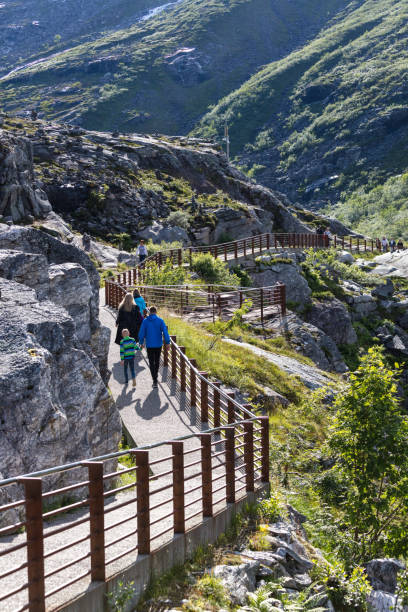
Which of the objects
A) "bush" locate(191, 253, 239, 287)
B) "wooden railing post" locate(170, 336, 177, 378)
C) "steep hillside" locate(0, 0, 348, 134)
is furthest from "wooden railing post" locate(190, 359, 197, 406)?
"steep hillside" locate(0, 0, 348, 134)

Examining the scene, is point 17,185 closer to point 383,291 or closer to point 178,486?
point 383,291

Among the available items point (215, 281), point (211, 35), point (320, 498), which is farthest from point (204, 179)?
point (211, 35)

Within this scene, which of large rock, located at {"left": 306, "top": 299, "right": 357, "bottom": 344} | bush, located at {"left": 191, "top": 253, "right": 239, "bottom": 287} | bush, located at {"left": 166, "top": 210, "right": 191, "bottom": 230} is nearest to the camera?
large rock, located at {"left": 306, "top": 299, "right": 357, "bottom": 344}

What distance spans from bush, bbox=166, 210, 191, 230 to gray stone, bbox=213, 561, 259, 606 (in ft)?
Result: 119

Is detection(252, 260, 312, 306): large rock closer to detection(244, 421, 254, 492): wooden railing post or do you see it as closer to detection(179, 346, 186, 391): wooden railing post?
detection(179, 346, 186, 391): wooden railing post

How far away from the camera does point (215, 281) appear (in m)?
29.1

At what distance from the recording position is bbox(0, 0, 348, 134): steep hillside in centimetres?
15088

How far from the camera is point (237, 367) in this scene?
16.0m

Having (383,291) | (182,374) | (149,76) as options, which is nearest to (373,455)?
(182,374)

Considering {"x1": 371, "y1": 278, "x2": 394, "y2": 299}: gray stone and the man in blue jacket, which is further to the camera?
{"x1": 371, "y1": 278, "x2": 394, "y2": 299}: gray stone

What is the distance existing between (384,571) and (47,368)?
5.51m

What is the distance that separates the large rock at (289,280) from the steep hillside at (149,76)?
120190 mm

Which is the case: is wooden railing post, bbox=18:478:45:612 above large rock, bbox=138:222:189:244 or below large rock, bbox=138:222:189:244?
below

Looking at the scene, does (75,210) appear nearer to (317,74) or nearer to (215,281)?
(215,281)
